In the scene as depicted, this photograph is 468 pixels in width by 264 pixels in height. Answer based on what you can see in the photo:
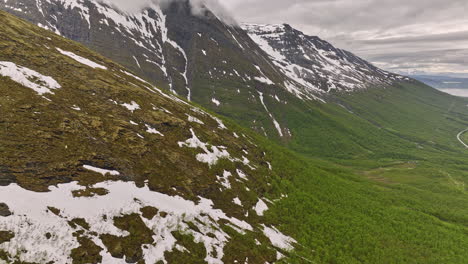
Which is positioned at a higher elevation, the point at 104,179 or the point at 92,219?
the point at 104,179

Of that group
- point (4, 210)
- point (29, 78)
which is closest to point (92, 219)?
point (4, 210)

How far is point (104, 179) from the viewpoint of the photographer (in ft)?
89.3

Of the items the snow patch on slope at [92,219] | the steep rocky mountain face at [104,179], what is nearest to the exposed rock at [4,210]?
the steep rocky mountain face at [104,179]

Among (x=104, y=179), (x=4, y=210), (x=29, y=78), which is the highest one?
(x=29, y=78)

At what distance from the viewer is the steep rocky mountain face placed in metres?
20.0

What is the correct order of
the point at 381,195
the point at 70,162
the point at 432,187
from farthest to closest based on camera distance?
1. the point at 432,187
2. the point at 381,195
3. the point at 70,162

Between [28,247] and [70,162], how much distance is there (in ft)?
34.1

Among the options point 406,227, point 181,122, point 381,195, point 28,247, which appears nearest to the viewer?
point 28,247

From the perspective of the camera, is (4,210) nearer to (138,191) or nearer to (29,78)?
(138,191)

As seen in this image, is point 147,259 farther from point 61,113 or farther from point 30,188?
point 61,113

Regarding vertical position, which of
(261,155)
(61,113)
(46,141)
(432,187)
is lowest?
(432,187)

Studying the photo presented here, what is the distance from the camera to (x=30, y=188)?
21312 mm

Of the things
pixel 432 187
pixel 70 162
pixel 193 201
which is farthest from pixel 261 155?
pixel 432 187

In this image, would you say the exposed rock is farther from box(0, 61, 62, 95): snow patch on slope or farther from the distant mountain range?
box(0, 61, 62, 95): snow patch on slope
